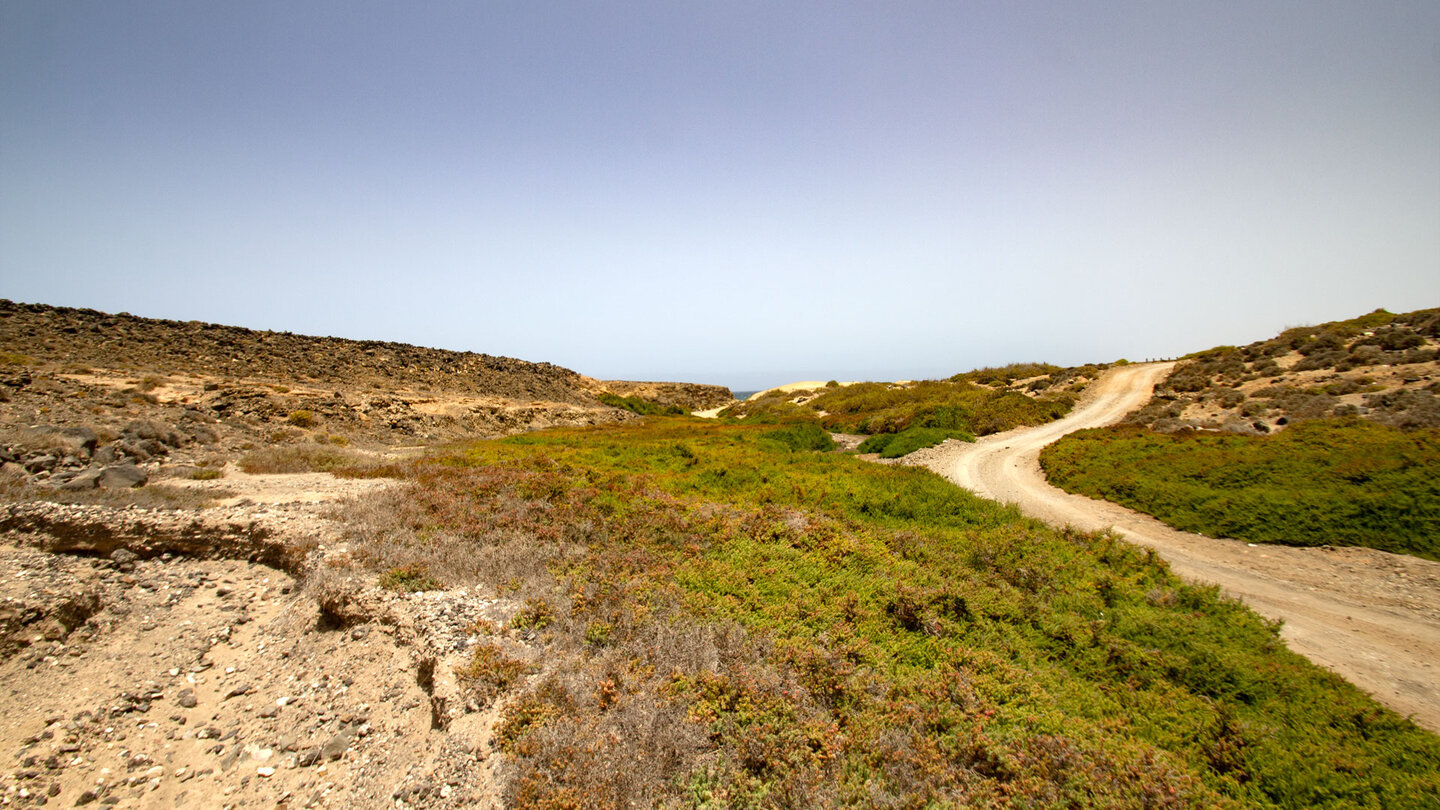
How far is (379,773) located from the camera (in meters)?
5.60

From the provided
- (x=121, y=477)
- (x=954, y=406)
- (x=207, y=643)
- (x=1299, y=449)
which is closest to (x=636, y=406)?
(x=954, y=406)

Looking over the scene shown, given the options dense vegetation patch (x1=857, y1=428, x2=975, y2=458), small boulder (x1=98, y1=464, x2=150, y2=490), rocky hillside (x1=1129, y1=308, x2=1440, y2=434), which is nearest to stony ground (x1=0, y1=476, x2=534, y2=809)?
small boulder (x1=98, y1=464, x2=150, y2=490)

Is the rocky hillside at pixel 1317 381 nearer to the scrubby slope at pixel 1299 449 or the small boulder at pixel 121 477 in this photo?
the scrubby slope at pixel 1299 449

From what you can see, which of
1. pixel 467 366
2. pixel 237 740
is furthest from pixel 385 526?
pixel 467 366

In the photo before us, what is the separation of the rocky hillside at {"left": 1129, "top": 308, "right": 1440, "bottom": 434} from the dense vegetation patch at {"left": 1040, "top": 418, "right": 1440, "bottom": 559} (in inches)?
111

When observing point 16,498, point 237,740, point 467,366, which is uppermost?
point 467,366

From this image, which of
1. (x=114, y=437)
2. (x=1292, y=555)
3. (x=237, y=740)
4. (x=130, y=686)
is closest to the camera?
(x=237, y=740)

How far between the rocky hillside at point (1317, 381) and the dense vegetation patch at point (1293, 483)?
2.81m

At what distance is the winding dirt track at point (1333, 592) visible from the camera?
23.0 ft

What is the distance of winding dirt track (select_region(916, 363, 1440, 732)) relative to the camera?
276 inches

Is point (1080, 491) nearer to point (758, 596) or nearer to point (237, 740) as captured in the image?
point (758, 596)

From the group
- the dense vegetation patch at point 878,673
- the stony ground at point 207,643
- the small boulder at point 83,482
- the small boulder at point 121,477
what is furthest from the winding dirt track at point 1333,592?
the small boulder at point 83,482

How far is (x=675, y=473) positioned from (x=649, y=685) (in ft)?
39.6

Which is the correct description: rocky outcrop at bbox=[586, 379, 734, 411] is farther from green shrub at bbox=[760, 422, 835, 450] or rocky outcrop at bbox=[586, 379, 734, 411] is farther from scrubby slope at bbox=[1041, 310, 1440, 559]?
scrubby slope at bbox=[1041, 310, 1440, 559]
